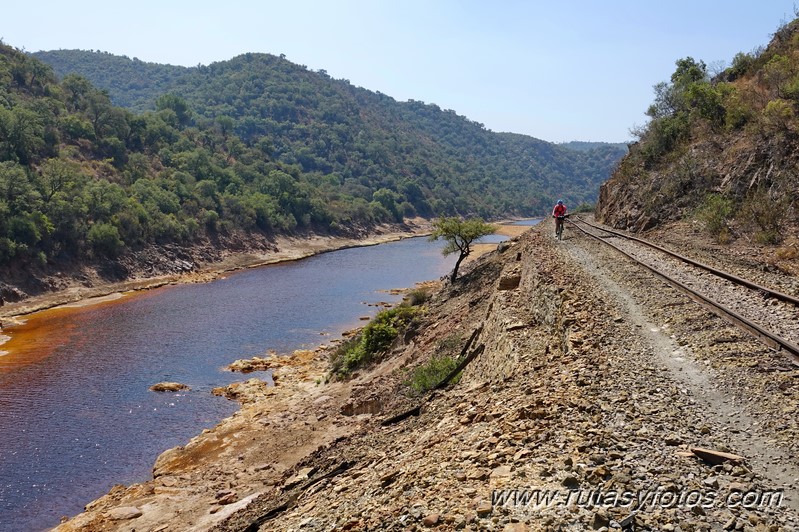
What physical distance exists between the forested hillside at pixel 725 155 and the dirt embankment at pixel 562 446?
35.9 feet

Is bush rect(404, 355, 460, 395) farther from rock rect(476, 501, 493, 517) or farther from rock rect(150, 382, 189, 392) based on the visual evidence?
rock rect(150, 382, 189, 392)

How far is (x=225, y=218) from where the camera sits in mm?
90062

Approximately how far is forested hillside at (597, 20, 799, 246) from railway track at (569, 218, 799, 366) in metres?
7.75

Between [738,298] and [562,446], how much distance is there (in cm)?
910

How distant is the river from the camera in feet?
71.3

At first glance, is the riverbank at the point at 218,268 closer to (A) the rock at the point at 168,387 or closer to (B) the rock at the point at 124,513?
(A) the rock at the point at 168,387

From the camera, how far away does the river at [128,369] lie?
21719 millimetres

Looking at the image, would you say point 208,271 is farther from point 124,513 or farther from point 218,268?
point 124,513

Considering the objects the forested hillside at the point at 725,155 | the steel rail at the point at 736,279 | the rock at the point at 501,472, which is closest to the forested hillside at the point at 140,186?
the forested hillside at the point at 725,155

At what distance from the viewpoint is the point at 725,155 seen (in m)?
32.2

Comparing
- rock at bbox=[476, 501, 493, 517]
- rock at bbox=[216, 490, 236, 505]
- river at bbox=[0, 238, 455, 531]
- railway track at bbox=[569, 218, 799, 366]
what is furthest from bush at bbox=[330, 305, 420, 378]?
rock at bbox=[476, 501, 493, 517]

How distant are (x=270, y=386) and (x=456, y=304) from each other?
Result: 11.0 meters

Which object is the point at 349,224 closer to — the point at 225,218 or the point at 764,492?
the point at 225,218

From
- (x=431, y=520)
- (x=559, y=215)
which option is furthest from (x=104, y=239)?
(x=431, y=520)
